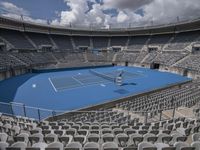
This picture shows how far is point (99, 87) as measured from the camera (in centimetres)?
2416

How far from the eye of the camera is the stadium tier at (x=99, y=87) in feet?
20.9

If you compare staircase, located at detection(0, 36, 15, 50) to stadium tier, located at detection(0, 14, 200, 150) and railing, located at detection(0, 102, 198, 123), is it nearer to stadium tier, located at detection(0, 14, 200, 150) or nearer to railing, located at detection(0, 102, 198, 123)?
stadium tier, located at detection(0, 14, 200, 150)

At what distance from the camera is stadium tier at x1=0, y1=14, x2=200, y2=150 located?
6.37 meters

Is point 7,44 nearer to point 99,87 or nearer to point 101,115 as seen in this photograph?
point 99,87

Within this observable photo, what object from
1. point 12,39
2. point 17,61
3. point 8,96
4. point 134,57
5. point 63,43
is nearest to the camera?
point 8,96

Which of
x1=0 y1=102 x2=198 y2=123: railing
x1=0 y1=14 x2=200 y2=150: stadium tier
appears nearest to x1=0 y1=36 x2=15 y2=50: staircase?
x1=0 y1=14 x2=200 y2=150: stadium tier

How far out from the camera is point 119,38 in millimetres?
62531

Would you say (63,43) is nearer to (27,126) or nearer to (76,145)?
(27,126)

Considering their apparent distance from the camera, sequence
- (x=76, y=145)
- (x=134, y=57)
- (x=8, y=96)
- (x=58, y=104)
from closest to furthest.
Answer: (x=76, y=145) → (x=58, y=104) → (x=8, y=96) → (x=134, y=57)

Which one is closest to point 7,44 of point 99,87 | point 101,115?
point 99,87

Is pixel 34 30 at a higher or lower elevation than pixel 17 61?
higher

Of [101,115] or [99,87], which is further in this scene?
[99,87]

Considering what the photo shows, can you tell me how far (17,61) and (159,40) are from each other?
42580 mm

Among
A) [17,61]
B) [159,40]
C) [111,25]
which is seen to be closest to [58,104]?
[17,61]
